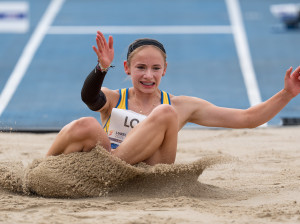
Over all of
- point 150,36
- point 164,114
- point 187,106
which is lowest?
point 164,114

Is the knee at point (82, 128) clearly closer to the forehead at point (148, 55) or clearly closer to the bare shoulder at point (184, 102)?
the forehead at point (148, 55)

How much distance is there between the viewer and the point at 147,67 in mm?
3982

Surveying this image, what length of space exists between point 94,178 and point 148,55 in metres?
0.86

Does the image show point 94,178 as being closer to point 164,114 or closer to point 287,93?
point 164,114

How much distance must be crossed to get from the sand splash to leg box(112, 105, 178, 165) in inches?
3.1

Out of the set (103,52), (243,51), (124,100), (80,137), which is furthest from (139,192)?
(243,51)

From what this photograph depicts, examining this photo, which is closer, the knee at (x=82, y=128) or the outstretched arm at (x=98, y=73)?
the knee at (x=82, y=128)

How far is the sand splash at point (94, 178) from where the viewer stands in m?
3.57

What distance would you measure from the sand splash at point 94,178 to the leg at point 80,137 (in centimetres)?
4

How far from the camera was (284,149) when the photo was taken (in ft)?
17.3

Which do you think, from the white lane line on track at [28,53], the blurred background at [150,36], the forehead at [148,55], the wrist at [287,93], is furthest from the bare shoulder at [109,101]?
the white lane line on track at [28,53]

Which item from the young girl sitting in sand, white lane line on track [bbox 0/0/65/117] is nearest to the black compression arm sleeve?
the young girl sitting in sand

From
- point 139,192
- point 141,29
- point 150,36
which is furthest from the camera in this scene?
point 141,29

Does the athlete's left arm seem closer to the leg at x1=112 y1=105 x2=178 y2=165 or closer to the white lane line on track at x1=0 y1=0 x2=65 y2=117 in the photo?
the leg at x1=112 y1=105 x2=178 y2=165
